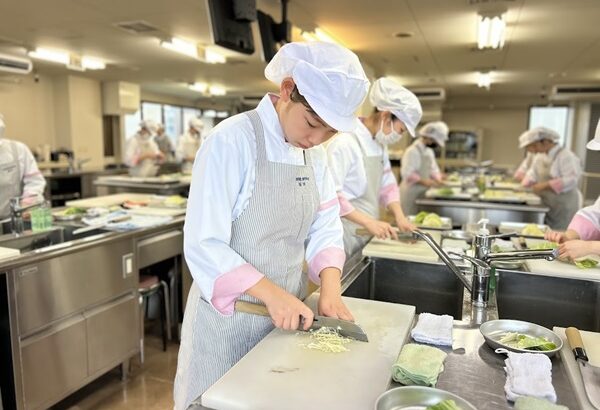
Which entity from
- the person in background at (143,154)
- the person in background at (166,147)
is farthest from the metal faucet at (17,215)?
the person in background at (166,147)

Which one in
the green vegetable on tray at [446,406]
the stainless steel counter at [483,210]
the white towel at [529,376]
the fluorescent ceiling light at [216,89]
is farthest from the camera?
the fluorescent ceiling light at [216,89]

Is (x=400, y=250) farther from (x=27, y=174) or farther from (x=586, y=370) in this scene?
(x=27, y=174)

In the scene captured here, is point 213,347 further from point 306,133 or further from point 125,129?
point 125,129

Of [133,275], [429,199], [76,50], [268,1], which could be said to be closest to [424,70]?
[429,199]

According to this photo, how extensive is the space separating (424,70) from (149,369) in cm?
625

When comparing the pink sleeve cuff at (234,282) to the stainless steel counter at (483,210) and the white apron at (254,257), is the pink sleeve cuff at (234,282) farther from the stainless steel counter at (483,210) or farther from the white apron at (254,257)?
the stainless steel counter at (483,210)

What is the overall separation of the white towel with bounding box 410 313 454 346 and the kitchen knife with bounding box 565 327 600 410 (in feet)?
1.03

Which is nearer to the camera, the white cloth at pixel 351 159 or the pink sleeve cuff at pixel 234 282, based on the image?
the pink sleeve cuff at pixel 234 282

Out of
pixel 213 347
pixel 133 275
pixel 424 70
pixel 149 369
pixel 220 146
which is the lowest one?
pixel 149 369

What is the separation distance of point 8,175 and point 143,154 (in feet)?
14.7

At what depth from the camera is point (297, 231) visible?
1.47m

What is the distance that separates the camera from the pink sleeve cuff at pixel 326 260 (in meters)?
1.56

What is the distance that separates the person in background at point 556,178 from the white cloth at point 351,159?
3563 mm

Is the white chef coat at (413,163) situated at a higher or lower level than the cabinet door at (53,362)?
higher
